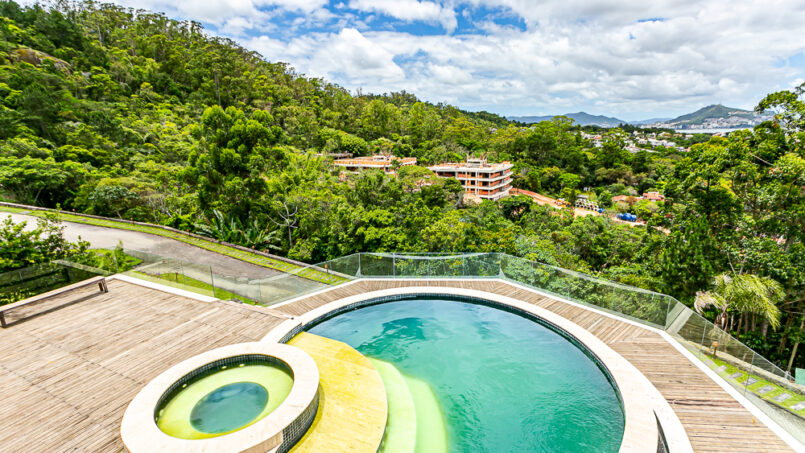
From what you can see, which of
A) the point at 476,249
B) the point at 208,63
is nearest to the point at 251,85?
the point at 208,63

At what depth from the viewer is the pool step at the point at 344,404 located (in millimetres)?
5870

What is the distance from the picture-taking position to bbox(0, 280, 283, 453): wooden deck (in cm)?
566

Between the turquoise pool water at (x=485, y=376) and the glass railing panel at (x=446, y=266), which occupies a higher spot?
the glass railing panel at (x=446, y=266)

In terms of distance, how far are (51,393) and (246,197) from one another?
17.0m

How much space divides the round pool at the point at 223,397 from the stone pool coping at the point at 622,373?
34.6 inches

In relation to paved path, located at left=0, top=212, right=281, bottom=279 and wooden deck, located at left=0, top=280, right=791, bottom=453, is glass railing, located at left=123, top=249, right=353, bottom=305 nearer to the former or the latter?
wooden deck, located at left=0, top=280, right=791, bottom=453

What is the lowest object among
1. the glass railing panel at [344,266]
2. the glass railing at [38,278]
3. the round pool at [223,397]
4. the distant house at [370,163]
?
the round pool at [223,397]

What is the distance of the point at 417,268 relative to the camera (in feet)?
42.9

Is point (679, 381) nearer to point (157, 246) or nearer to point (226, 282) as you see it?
point (226, 282)

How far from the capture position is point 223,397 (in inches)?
269

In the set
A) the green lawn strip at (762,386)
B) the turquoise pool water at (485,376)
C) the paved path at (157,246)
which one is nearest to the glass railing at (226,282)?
the turquoise pool water at (485,376)

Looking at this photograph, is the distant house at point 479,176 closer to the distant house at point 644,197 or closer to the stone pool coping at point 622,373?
the distant house at point 644,197

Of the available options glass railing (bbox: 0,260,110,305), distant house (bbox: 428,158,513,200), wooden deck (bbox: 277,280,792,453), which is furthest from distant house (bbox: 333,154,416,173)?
wooden deck (bbox: 277,280,792,453)

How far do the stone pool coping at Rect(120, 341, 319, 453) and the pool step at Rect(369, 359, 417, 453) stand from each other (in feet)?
5.28
